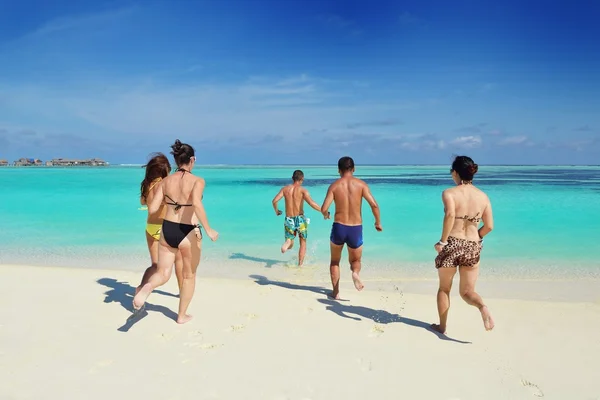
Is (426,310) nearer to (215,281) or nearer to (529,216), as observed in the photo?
(215,281)

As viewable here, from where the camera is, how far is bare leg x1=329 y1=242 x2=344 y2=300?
545 centimetres

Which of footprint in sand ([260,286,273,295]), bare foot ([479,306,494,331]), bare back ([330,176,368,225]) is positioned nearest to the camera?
bare foot ([479,306,494,331])

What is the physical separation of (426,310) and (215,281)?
3168mm

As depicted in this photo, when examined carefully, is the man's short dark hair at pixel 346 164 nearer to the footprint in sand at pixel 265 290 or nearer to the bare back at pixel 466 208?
the bare back at pixel 466 208

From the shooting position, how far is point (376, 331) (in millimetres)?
4445

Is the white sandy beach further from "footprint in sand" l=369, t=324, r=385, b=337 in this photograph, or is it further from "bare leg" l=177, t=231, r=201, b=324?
"bare leg" l=177, t=231, r=201, b=324

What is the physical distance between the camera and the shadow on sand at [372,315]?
4715mm

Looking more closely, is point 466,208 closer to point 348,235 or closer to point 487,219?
point 487,219

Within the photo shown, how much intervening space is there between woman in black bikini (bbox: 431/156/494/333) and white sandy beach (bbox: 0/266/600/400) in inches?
24.3

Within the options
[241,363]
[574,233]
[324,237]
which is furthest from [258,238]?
[574,233]

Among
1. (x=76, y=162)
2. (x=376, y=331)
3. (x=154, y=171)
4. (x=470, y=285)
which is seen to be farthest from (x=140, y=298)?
(x=76, y=162)

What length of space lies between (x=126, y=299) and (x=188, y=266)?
1.72 meters

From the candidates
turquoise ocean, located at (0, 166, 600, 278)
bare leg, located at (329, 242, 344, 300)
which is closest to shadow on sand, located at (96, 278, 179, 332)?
turquoise ocean, located at (0, 166, 600, 278)

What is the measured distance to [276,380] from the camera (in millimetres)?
3396
